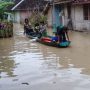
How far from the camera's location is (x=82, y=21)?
98.2 feet

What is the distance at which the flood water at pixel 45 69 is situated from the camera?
10586 mm

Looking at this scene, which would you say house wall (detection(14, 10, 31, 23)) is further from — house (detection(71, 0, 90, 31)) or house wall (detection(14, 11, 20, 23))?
house (detection(71, 0, 90, 31))

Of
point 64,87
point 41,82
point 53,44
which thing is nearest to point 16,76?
point 41,82

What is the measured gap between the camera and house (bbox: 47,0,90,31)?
29344 mm

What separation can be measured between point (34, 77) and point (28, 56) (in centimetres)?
509

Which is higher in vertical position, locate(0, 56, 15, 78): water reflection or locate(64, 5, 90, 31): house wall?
locate(64, 5, 90, 31): house wall

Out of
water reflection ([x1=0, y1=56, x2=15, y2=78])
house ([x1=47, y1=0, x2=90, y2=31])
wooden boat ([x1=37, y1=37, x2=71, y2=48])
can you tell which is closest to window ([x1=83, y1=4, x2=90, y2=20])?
house ([x1=47, y1=0, x2=90, y2=31])

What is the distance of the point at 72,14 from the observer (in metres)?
32.7

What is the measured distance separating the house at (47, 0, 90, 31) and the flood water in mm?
10699

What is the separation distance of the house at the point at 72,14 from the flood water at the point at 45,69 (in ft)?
35.1

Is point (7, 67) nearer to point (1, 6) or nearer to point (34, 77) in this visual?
point (34, 77)

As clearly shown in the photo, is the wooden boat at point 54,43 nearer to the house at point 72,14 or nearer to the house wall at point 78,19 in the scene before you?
the house at point 72,14

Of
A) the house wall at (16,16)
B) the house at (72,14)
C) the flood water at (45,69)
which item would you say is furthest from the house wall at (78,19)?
the house wall at (16,16)

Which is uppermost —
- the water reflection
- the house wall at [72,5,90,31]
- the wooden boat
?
the house wall at [72,5,90,31]
